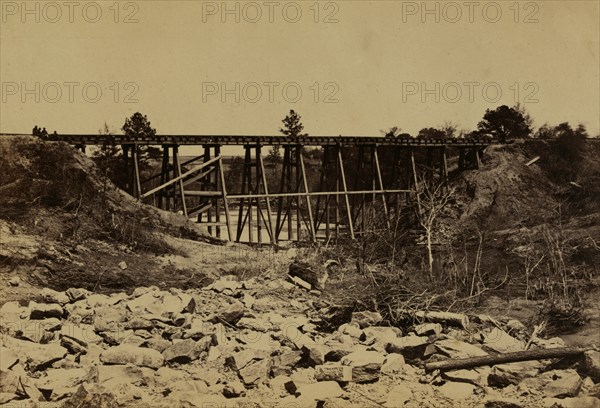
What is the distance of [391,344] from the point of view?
682cm

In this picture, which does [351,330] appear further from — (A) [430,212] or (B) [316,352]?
(A) [430,212]

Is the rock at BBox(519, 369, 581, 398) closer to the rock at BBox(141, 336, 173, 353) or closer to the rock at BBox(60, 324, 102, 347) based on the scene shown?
the rock at BBox(141, 336, 173, 353)

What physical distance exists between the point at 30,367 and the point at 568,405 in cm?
545

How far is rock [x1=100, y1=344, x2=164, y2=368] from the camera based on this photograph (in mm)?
6090

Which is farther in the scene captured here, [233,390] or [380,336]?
[380,336]

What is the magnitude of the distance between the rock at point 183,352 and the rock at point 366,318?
238 cm

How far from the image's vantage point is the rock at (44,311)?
7289 millimetres

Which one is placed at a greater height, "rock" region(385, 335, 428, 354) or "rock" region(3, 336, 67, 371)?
"rock" region(3, 336, 67, 371)

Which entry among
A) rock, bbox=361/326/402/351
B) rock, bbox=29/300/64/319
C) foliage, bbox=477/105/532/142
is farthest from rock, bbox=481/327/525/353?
foliage, bbox=477/105/532/142

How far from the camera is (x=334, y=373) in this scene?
5.96 metres

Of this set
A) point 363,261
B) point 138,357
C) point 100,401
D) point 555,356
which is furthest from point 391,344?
point 363,261

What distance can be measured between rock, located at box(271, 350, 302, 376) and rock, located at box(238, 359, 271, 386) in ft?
0.48

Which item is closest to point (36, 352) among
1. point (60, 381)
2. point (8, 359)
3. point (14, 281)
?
point (8, 359)

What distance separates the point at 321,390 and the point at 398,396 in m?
0.77
